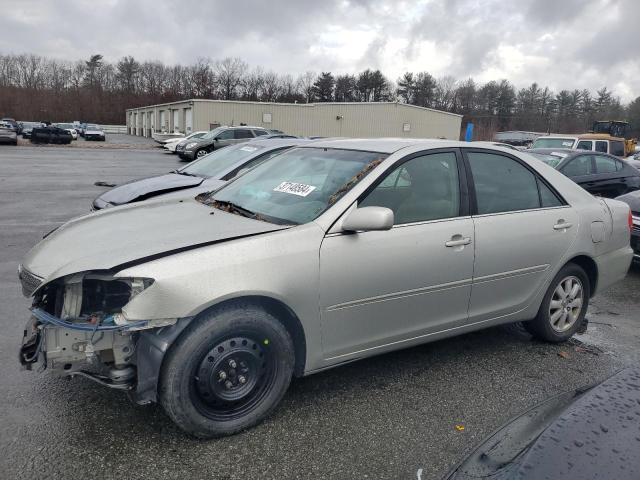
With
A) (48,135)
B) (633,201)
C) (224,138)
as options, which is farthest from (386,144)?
(48,135)

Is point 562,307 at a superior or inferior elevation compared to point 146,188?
inferior

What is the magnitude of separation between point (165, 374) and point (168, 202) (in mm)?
1684

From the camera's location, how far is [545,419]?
180cm

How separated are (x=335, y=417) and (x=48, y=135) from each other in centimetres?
4048

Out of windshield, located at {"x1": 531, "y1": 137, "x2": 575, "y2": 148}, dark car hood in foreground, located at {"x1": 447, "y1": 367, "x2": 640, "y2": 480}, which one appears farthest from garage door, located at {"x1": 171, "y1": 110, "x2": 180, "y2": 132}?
dark car hood in foreground, located at {"x1": 447, "y1": 367, "x2": 640, "y2": 480}

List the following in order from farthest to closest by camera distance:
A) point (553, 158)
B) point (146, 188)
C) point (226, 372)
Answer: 1. point (553, 158)
2. point (146, 188)
3. point (226, 372)

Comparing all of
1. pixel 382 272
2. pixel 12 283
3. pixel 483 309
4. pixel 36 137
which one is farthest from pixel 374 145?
pixel 36 137

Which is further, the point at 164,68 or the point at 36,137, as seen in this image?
the point at 164,68

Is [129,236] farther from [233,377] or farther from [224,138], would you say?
[224,138]

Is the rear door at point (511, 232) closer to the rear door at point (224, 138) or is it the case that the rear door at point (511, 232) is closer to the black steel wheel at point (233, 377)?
the black steel wheel at point (233, 377)

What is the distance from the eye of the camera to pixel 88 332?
2.46m

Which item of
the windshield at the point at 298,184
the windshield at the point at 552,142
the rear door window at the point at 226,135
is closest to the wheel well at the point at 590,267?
the windshield at the point at 298,184

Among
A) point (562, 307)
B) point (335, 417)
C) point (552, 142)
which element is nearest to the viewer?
point (335, 417)

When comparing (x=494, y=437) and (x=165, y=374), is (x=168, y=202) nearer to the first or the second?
(x=165, y=374)
